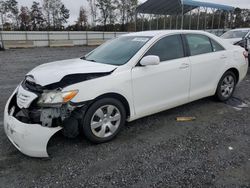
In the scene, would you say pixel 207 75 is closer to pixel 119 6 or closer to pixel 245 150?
pixel 245 150

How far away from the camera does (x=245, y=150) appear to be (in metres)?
2.85

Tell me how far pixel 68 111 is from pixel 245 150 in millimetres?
2424

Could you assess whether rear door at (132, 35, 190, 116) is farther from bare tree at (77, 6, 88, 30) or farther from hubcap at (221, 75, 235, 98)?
bare tree at (77, 6, 88, 30)

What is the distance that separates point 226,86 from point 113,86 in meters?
2.91

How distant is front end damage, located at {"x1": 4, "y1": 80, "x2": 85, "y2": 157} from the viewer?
249cm

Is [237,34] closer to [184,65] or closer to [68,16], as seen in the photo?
[184,65]

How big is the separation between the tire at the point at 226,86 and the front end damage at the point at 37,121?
123 inches

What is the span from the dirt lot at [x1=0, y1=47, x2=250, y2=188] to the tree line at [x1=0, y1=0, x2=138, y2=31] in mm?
30192

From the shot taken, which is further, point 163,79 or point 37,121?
point 163,79

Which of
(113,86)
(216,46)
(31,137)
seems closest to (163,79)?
(113,86)

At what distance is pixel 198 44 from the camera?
159 inches

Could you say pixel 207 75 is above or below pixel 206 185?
above

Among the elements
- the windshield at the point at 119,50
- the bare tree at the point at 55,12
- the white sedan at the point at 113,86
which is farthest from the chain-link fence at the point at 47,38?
the white sedan at the point at 113,86

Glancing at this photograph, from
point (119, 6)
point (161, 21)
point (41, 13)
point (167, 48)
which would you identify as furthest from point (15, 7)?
point (167, 48)
